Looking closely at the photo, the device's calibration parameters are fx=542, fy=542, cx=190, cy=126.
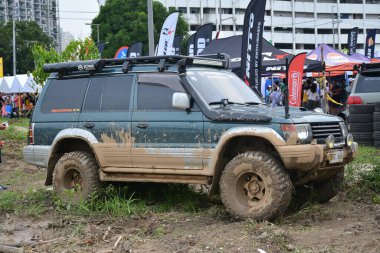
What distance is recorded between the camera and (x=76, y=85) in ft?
25.8

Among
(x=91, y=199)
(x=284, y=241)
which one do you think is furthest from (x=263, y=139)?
(x=91, y=199)

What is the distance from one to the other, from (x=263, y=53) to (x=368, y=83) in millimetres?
5332

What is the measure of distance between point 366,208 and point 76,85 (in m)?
4.35

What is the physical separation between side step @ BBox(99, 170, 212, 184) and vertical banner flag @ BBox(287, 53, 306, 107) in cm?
878

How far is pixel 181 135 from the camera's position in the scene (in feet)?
22.2

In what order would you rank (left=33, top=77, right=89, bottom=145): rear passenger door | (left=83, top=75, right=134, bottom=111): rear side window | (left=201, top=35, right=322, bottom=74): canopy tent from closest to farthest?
(left=83, top=75, right=134, bottom=111): rear side window → (left=33, top=77, right=89, bottom=145): rear passenger door → (left=201, top=35, right=322, bottom=74): canopy tent

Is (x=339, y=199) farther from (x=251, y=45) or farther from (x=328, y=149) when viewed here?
(x=251, y=45)

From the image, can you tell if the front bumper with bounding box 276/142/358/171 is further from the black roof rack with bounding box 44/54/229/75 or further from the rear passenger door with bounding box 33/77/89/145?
the rear passenger door with bounding box 33/77/89/145

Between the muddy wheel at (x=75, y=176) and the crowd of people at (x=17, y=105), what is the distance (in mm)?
28208

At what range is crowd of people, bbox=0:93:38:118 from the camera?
3531 cm

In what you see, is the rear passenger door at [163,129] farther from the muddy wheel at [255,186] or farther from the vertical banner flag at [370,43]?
the vertical banner flag at [370,43]

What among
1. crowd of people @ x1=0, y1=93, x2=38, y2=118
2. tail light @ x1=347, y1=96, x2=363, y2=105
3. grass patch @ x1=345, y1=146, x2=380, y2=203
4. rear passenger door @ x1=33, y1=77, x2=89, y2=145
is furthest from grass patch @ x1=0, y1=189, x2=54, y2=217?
crowd of people @ x1=0, y1=93, x2=38, y2=118

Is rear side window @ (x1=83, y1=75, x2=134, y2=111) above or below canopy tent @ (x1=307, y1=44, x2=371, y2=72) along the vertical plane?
below

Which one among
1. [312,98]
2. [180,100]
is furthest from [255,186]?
[312,98]
